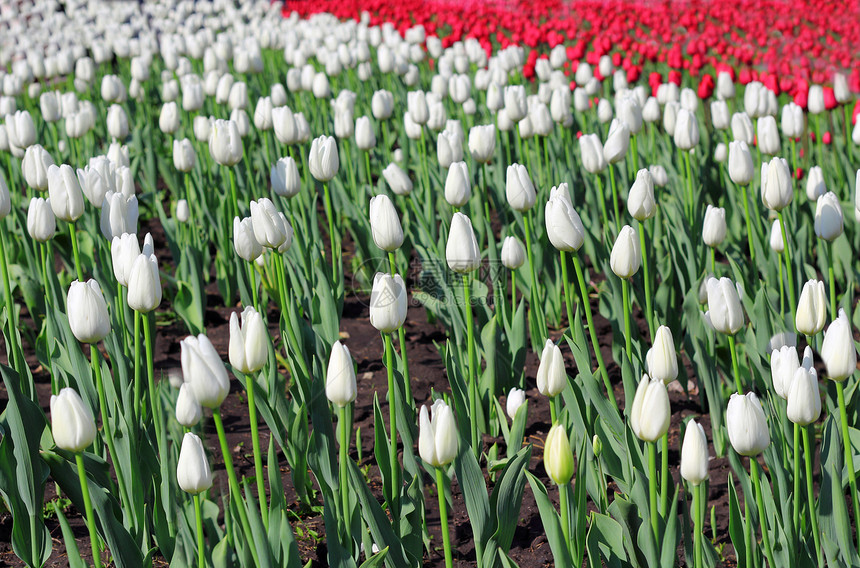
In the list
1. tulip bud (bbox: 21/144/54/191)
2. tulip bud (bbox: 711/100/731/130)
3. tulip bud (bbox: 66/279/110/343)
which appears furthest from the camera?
tulip bud (bbox: 711/100/731/130)

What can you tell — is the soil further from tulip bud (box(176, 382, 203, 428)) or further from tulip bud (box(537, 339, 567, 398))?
tulip bud (box(537, 339, 567, 398))

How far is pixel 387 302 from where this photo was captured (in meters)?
1.82

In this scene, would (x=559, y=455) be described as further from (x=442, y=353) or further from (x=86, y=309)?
(x=442, y=353)

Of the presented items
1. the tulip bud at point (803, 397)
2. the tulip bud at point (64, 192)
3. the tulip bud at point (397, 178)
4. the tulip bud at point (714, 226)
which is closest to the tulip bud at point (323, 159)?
the tulip bud at point (397, 178)

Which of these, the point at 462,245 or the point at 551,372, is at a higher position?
the point at 462,245

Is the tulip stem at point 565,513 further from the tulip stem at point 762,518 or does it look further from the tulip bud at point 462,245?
the tulip bud at point 462,245

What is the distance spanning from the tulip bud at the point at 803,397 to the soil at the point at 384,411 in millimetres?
612

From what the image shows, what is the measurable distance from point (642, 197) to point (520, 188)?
0.34m

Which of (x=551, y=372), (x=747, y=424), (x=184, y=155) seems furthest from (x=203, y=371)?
(x=184, y=155)

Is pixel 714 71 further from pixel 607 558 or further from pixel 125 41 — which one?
pixel 607 558

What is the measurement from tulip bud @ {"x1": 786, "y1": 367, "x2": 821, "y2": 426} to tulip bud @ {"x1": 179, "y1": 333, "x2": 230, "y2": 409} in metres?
0.99

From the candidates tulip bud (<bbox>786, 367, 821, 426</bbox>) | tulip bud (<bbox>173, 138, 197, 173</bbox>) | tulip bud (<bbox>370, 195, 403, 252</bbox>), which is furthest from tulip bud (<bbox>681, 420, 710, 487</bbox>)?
tulip bud (<bbox>173, 138, 197, 173</bbox>)

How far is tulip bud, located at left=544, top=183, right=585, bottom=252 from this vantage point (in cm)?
215

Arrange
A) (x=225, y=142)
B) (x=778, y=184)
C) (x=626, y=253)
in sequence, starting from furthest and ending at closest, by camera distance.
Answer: (x=225, y=142) → (x=778, y=184) → (x=626, y=253)
